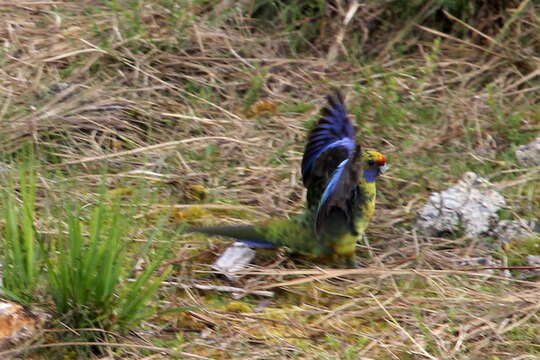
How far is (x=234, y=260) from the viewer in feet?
10.8

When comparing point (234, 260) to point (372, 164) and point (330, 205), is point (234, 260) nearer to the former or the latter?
point (330, 205)

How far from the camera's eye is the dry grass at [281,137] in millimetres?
2938

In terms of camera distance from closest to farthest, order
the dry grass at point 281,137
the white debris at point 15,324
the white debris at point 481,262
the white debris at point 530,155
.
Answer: the white debris at point 15,324, the dry grass at point 281,137, the white debris at point 481,262, the white debris at point 530,155

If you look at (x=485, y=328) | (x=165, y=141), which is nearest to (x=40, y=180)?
(x=165, y=141)

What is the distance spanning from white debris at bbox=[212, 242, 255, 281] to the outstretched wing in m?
0.26

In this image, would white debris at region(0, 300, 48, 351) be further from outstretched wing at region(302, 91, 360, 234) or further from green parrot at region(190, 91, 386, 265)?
outstretched wing at region(302, 91, 360, 234)

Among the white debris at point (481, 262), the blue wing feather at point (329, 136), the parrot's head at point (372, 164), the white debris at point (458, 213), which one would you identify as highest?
the blue wing feather at point (329, 136)

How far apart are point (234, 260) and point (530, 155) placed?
1.41 m

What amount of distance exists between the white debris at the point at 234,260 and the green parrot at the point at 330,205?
0.03 m

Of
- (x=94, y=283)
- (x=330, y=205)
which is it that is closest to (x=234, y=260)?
(x=330, y=205)

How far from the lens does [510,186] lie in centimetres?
386

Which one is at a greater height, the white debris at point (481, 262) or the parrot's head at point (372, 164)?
the parrot's head at point (372, 164)

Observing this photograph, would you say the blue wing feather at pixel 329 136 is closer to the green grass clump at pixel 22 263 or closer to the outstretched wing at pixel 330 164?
the outstretched wing at pixel 330 164

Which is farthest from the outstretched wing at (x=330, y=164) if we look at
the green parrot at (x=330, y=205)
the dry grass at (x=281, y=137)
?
the dry grass at (x=281, y=137)
